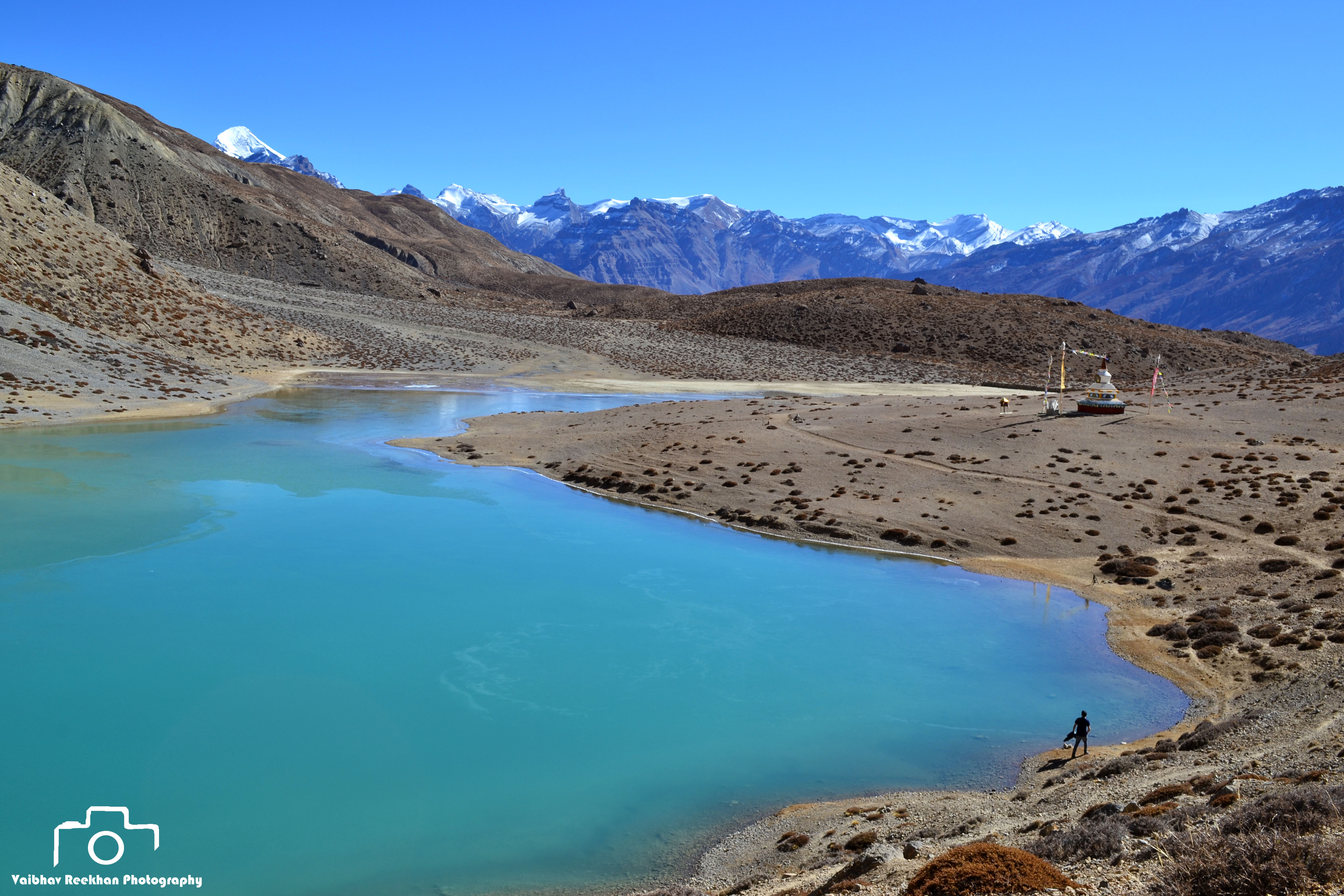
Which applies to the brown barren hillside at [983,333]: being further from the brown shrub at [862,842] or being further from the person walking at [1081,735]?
the brown shrub at [862,842]

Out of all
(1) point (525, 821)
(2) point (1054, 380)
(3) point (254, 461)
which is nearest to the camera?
(1) point (525, 821)

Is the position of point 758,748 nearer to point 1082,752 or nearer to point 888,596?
point 1082,752

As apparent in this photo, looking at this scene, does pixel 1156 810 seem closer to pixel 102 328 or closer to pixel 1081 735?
pixel 1081 735

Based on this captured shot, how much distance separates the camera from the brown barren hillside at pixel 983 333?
8888 cm

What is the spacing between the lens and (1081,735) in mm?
15164

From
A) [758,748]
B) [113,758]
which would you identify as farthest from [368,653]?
[758,748]

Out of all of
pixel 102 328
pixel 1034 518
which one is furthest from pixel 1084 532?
pixel 102 328

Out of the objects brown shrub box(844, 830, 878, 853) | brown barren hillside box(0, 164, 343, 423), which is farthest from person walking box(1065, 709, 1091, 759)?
brown barren hillside box(0, 164, 343, 423)

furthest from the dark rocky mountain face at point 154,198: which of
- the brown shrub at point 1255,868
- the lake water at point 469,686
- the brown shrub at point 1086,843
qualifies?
the brown shrub at point 1255,868

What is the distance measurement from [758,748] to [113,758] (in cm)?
1033

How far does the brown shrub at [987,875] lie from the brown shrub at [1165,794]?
2.95 m

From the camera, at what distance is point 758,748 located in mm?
15883

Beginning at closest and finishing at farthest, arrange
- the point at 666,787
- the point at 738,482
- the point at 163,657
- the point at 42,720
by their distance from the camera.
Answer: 1. the point at 666,787
2. the point at 42,720
3. the point at 163,657
4. the point at 738,482

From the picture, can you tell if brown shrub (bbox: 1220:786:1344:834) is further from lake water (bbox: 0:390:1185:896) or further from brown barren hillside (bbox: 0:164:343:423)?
brown barren hillside (bbox: 0:164:343:423)
